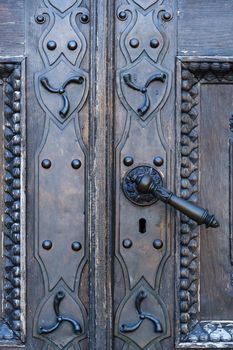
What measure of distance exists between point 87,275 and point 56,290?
0.24ft

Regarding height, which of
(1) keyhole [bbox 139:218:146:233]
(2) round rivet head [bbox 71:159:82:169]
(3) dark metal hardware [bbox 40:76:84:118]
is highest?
(3) dark metal hardware [bbox 40:76:84:118]

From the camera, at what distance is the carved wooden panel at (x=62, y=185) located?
1.59 meters

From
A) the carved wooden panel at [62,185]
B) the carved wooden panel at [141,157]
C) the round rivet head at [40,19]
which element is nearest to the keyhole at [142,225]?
the carved wooden panel at [141,157]

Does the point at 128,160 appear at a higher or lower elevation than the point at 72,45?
lower

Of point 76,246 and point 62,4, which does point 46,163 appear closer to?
point 76,246

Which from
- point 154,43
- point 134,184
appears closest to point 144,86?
point 154,43

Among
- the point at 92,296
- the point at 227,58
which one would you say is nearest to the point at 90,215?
the point at 92,296

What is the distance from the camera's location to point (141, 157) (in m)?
1.59

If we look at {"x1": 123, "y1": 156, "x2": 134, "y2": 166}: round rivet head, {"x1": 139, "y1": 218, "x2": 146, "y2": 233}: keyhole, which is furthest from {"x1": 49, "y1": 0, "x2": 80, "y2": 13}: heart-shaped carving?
{"x1": 139, "y1": 218, "x2": 146, "y2": 233}: keyhole

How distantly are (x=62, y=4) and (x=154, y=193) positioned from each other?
0.46 m

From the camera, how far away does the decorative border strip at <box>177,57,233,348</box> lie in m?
1.58

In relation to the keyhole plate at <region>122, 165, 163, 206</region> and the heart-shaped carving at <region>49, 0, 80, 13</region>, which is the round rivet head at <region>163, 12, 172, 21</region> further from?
the keyhole plate at <region>122, 165, 163, 206</region>

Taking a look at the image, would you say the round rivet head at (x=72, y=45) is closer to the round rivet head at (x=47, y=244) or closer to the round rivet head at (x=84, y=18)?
the round rivet head at (x=84, y=18)

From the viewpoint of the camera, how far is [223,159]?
5.29 feet
